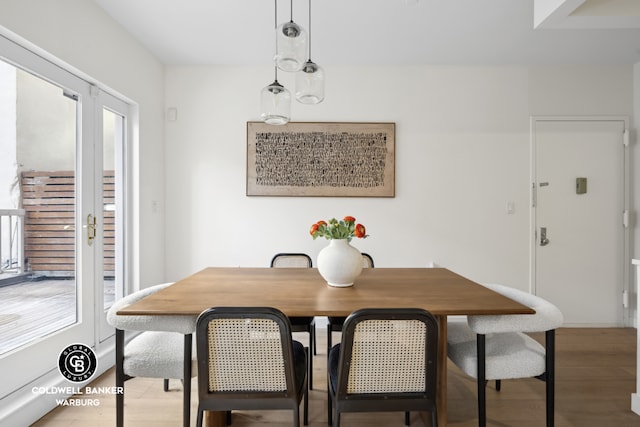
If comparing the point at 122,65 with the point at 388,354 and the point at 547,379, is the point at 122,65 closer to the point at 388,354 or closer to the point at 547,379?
the point at 388,354

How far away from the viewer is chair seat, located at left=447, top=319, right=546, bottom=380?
5.04ft

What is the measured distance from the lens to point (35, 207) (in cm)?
204

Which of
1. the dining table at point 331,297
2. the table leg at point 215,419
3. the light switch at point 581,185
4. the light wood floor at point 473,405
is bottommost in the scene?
the light wood floor at point 473,405

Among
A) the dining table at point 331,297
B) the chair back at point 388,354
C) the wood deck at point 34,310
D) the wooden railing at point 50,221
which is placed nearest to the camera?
the chair back at point 388,354

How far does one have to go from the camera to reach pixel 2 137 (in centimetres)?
182

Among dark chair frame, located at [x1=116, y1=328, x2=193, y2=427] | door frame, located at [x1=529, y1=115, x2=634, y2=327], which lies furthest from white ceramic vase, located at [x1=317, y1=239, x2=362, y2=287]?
door frame, located at [x1=529, y1=115, x2=634, y2=327]

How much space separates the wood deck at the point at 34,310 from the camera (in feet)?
6.04

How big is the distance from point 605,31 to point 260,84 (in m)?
2.98

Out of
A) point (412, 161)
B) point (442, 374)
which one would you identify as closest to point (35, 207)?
point (442, 374)

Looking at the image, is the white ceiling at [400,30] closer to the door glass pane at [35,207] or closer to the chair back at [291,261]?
the door glass pane at [35,207]

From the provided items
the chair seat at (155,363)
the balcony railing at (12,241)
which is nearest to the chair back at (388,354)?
the chair seat at (155,363)

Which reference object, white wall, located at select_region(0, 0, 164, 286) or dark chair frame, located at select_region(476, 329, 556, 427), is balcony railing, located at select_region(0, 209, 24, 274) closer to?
white wall, located at select_region(0, 0, 164, 286)

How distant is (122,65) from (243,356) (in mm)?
2594

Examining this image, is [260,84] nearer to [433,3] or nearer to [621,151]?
[433,3]
